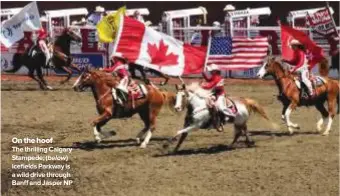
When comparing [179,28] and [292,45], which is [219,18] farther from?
[292,45]

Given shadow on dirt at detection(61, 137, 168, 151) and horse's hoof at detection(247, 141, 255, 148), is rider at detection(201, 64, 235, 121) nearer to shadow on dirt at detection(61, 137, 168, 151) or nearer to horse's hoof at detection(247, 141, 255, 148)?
horse's hoof at detection(247, 141, 255, 148)

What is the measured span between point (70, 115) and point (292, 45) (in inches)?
238

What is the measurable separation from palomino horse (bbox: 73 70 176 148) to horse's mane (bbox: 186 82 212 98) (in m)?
1.33

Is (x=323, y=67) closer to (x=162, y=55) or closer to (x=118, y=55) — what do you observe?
(x=162, y=55)

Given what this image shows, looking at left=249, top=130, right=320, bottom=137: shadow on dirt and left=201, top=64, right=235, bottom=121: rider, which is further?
left=249, top=130, right=320, bottom=137: shadow on dirt

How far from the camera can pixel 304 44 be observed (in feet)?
63.5

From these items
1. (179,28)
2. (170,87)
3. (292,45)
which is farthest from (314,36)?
(292,45)

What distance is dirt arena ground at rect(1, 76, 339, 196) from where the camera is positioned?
1298 centimetres

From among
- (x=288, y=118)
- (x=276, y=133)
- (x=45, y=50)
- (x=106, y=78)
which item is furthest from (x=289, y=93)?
(x=45, y=50)

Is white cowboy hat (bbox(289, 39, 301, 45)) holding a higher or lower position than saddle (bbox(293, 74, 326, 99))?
higher

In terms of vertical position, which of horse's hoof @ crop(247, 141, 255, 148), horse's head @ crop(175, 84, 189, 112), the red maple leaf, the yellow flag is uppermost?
the yellow flag

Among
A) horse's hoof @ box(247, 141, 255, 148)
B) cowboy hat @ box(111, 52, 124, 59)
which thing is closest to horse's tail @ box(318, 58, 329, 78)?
horse's hoof @ box(247, 141, 255, 148)

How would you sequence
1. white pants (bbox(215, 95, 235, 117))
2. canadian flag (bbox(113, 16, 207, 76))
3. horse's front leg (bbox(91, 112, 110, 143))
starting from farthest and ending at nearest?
canadian flag (bbox(113, 16, 207, 76))
horse's front leg (bbox(91, 112, 110, 143))
white pants (bbox(215, 95, 235, 117))

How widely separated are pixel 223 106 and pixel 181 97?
1.03 m
